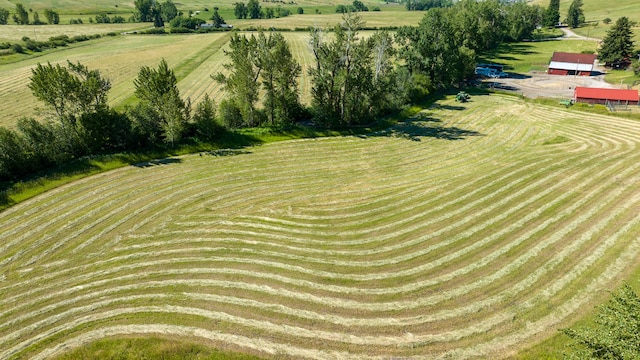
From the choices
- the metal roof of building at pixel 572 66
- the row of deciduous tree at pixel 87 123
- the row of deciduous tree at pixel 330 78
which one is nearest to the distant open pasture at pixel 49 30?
the row of deciduous tree at pixel 87 123

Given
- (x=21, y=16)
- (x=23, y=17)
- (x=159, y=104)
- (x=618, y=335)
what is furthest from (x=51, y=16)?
(x=618, y=335)

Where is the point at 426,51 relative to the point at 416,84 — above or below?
above

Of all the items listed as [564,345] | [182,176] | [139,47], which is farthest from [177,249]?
[139,47]

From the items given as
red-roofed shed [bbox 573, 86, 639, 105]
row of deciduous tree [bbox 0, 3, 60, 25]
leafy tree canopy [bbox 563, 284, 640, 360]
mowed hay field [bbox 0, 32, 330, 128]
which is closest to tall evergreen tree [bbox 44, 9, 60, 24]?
row of deciduous tree [bbox 0, 3, 60, 25]

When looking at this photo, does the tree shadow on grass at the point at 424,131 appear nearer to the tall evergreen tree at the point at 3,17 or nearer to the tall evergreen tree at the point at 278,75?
the tall evergreen tree at the point at 278,75

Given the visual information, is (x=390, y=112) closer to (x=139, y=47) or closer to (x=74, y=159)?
(x=74, y=159)

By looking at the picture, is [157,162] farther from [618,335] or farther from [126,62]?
[126,62]

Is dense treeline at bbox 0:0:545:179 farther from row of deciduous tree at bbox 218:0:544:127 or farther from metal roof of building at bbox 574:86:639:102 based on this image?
metal roof of building at bbox 574:86:639:102
